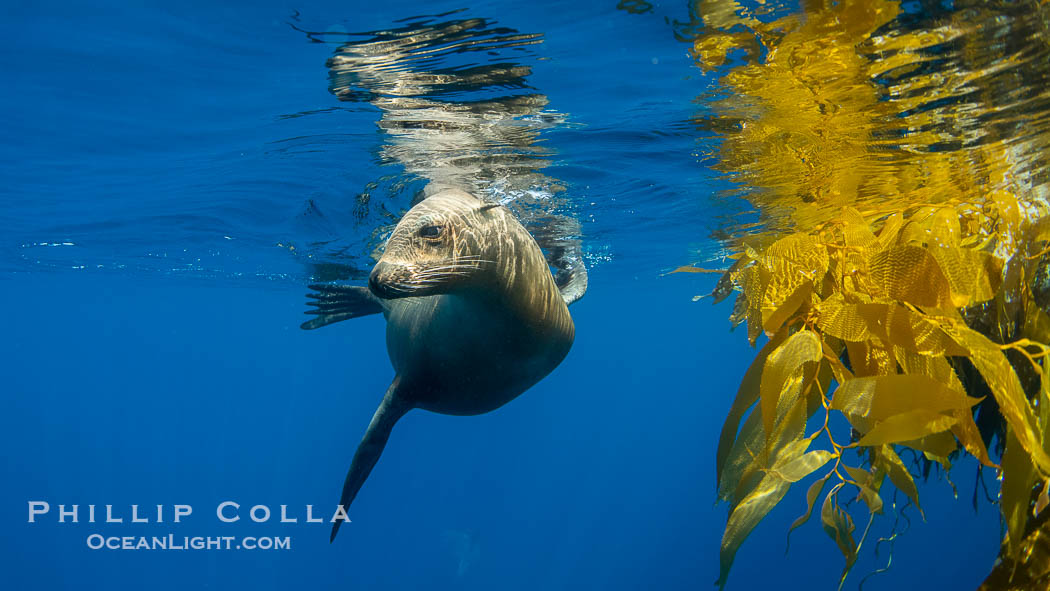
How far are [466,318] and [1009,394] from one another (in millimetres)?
3037

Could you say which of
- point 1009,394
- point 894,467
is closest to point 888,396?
point 1009,394

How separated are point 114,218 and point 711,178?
11.4 metres

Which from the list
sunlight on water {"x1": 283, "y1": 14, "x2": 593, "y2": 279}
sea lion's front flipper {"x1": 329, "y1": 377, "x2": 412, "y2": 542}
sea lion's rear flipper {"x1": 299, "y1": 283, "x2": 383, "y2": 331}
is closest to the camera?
sea lion's front flipper {"x1": 329, "y1": 377, "x2": 412, "y2": 542}

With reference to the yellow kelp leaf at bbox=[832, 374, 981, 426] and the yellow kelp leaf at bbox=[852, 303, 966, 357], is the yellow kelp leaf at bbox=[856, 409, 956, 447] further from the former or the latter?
the yellow kelp leaf at bbox=[852, 303, 966, 357]

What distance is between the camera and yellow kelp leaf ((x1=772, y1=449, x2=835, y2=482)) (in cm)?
178

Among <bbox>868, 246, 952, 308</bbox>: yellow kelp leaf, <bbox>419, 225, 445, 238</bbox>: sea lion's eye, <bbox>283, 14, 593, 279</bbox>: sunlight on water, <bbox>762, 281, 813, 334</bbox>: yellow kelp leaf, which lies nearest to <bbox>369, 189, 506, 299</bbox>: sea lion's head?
<bbox>419, 225, 445, 238</bbox>: sea lion's eye

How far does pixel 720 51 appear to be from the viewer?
4.89 metres

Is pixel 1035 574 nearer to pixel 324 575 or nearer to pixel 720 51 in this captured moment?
pixel 720 51

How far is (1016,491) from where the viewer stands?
1706mm

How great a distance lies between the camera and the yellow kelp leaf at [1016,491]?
5.47ft

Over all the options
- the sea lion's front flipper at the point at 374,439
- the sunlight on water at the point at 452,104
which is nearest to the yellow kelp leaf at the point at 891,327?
the sea lion's front flipper at the point at 374,439

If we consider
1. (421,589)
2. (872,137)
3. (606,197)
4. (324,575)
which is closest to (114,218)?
(606,197)

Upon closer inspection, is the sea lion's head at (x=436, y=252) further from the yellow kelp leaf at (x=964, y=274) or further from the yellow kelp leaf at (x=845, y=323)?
the yellow kelp leaf at (x=964, y=274)

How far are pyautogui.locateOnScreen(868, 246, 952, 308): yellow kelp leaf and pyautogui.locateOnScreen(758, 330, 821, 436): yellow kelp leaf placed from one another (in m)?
0.36
